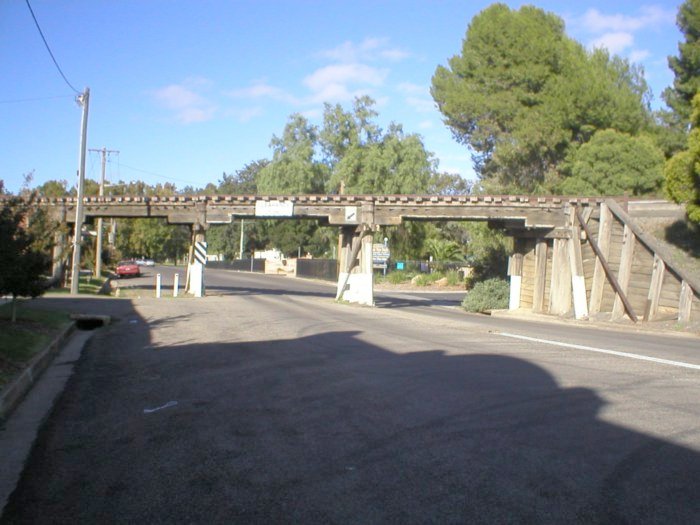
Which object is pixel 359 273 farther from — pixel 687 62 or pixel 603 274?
pixel 687 62

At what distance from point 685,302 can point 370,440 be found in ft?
62.1

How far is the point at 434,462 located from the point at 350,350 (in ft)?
24.8

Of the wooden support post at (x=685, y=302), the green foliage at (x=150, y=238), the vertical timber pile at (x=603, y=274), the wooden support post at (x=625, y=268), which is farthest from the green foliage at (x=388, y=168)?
the wooden support post at (x=685, y=302)

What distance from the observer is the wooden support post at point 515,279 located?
110 ft

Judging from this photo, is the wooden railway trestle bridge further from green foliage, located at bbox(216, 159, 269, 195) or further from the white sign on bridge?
green foliage, located at bbox(216, 159, 269, 195)

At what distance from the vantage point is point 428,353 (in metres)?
13.3

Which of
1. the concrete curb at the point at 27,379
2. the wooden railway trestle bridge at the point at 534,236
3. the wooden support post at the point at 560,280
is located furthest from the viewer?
the wooden support post at the point at 560,280

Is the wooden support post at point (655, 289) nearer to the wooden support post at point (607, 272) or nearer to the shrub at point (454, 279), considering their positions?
the wooden support post at point (607, 272)

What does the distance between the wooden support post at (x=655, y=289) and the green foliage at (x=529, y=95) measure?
18.4 meters

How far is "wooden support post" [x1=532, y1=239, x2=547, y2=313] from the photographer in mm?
31516

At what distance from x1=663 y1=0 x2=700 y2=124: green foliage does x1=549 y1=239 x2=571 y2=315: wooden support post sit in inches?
457

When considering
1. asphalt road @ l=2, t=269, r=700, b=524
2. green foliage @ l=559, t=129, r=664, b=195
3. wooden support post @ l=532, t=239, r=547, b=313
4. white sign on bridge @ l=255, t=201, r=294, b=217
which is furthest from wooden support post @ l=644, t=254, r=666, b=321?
green foliage @ l=559, t=129, r=664, b=195

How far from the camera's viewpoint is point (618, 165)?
39.7 meters

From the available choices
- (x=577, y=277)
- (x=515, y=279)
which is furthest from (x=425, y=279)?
(x=577, y=277)
